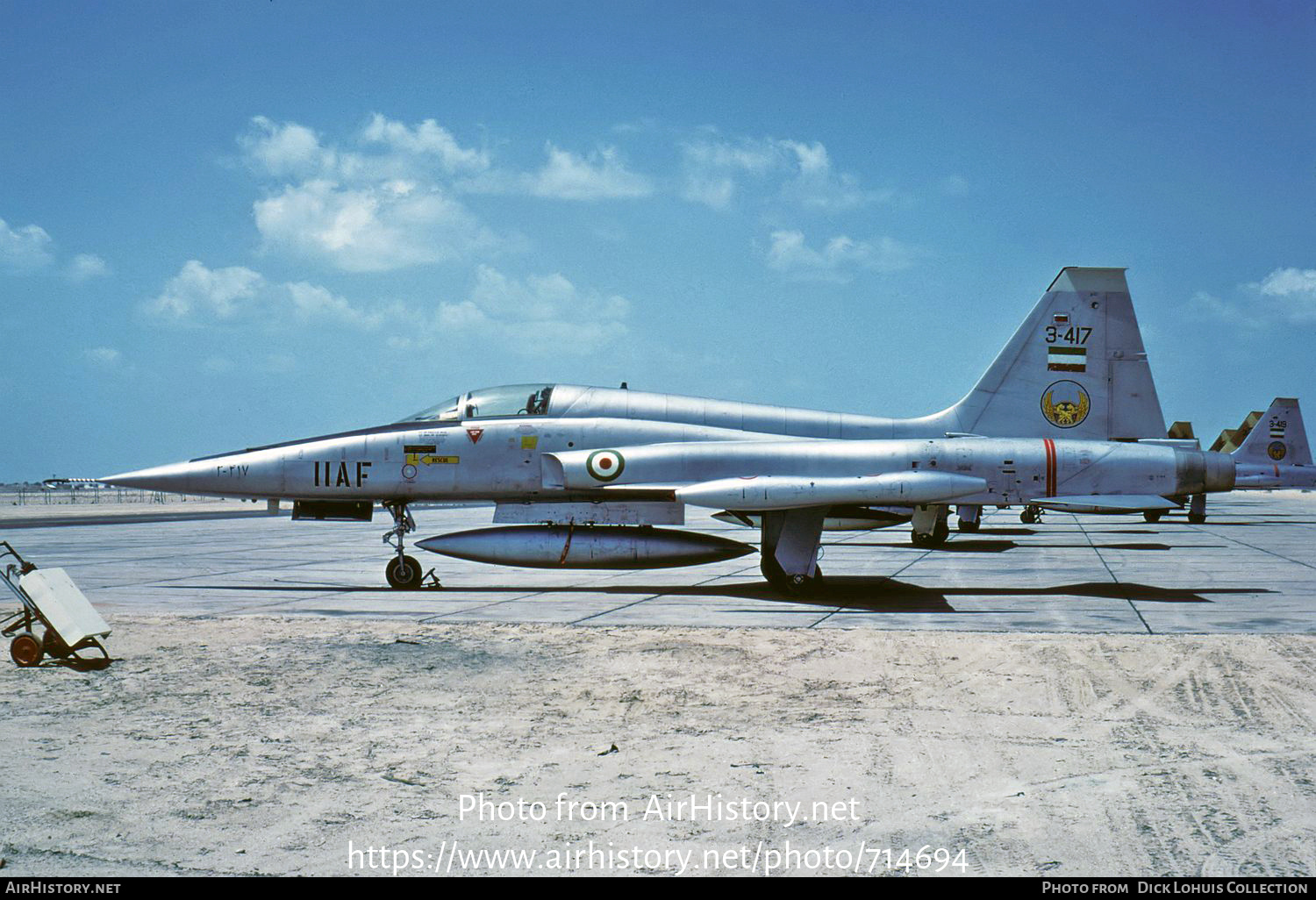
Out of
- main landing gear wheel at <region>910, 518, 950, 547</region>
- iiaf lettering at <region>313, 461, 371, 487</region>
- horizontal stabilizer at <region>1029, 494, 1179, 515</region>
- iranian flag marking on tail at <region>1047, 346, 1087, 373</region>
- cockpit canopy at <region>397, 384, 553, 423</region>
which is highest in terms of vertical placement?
iranian flag marking on tail at <region>1047, 346, 1087, 373</region>

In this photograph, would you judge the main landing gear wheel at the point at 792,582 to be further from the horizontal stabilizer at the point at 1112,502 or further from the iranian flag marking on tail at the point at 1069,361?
the iranian flag marking on tail at the point at 1069,361

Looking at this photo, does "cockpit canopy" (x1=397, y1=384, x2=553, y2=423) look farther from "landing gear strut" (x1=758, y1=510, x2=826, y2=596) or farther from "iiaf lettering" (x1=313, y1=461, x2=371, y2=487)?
"landing gear strut" (x1=758, y1=510, x2=826, y2=596)

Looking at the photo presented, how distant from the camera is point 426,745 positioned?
20.9 ft

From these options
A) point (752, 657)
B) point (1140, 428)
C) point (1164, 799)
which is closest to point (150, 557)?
point (752, 657)

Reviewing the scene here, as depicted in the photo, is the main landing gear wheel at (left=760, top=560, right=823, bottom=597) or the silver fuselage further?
the silver fuselage

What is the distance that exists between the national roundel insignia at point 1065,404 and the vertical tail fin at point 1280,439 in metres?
34.2

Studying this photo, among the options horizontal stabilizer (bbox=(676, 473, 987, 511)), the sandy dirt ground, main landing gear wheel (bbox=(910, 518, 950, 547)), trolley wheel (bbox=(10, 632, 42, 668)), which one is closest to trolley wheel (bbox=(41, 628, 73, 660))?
trolley wheel (bbox=(10, 632, 42, 668))

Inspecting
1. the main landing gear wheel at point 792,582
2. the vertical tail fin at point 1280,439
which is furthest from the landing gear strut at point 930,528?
the vertical tail fin at point 1280,439

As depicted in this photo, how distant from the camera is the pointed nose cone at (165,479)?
600 inches

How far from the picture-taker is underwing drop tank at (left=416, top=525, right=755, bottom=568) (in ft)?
48.3

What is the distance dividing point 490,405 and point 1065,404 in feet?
29.0

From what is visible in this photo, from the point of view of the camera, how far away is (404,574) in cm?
1556
